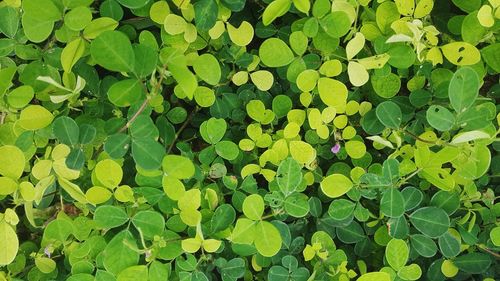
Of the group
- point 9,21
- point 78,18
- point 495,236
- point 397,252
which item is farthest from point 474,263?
point 9,21

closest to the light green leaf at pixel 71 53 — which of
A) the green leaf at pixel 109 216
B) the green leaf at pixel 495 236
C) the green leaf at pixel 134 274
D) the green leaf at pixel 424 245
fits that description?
the green leaf at pixel 109 216

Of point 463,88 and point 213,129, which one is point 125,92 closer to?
point 213,129

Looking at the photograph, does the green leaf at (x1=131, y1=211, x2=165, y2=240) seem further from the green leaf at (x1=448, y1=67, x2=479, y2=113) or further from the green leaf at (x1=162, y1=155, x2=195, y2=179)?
the green leaf at (x1=448, y1=67, x2=479, y2=113)

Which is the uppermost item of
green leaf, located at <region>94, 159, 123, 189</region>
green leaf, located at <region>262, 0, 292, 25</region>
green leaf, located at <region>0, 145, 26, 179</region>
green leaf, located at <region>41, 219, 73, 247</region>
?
green leaf, located at <region>262, 0, 292, 25</region>

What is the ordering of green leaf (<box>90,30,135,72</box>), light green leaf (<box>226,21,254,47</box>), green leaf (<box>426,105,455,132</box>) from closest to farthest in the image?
green leaf (<box>90,30,135,72</box>), green leaf (<box>426,105,455,132</box>), light green leaf (<box>226,21,254,47</box>)

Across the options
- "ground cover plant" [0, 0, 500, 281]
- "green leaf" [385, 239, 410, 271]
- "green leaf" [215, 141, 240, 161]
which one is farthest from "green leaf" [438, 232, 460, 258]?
"green leaf" [215, 141, 240, 161]

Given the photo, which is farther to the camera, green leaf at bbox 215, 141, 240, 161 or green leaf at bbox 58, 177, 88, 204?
green leaf at bbox 215, 141, 240, 161

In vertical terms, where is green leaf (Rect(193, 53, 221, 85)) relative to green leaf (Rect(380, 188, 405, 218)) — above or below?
above
